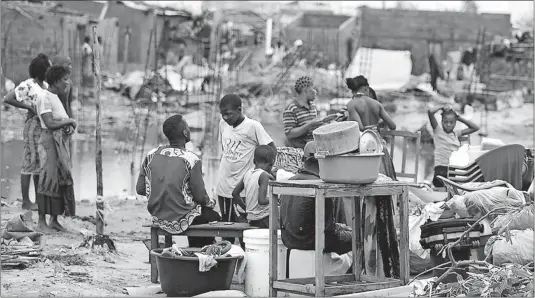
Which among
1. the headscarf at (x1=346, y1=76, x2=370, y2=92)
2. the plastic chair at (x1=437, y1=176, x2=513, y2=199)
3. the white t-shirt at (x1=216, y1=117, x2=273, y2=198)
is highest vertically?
the headscarf at (x1=346, y1=76, x2=370, y2=92)

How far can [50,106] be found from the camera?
8.62 meters

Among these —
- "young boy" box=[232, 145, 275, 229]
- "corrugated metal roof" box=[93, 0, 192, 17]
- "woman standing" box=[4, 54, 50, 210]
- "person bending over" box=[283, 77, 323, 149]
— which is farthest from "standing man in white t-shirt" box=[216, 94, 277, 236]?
"corrugated metal roof" box=[93, 0, 192, 17]

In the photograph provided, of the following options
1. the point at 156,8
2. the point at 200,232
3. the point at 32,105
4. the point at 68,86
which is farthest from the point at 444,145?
the point at 156,8

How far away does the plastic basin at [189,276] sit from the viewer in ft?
19.3

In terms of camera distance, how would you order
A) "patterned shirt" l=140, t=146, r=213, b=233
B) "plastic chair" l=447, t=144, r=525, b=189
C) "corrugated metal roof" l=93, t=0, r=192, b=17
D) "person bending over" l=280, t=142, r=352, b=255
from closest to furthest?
"person bending over" l=280, t=142, r=352, b=255 → "patterned shirt" l=140, t=146, r=213, b=233 → "plastic chair" l=447, t=144, r=525, b=189 → "corrugated metal roof" l=93, t=0, r=192, b=17

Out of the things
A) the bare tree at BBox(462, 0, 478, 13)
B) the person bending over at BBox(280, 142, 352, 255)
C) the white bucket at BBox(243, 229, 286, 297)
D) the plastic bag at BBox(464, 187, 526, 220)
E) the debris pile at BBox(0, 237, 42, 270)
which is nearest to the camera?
the person bending over at BBox(280, 142, 352, 255)

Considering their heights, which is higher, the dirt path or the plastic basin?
the plastic basin

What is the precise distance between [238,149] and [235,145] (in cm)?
4

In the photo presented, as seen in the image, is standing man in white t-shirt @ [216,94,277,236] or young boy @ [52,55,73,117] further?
young boy @ [52,55,73,117]

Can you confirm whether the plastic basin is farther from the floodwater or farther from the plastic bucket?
the floodwater

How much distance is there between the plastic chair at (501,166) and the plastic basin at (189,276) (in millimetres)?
3606

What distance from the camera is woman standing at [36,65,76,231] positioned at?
863 centimetres

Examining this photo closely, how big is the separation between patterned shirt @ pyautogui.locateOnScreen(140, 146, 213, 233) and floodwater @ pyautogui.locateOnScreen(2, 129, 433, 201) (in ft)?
14.6

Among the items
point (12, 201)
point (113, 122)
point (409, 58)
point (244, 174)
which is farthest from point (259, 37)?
point (244, 174)
